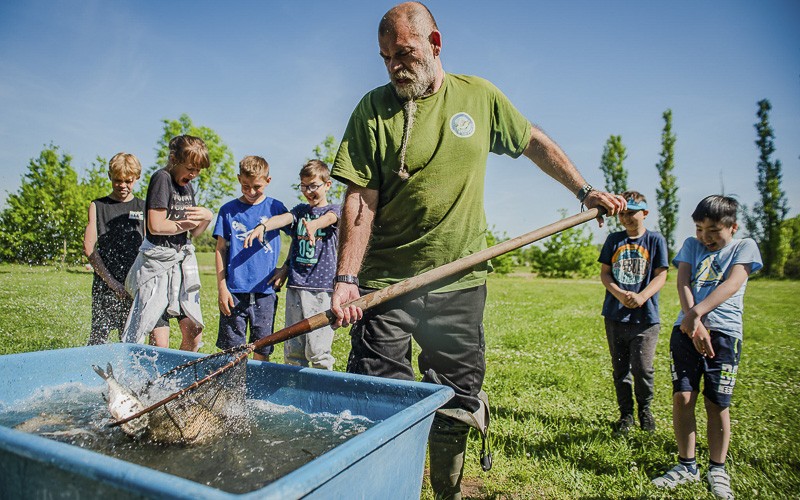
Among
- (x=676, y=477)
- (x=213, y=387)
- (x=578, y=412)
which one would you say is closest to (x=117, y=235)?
(x=213, y=387)

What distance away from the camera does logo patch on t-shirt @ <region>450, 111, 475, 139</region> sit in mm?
2576

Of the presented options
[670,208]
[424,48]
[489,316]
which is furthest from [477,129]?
[670,208]

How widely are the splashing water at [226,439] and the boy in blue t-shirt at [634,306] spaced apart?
2743mm

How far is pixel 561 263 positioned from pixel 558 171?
27440 mm

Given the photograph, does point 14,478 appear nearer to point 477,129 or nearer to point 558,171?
point 477,129

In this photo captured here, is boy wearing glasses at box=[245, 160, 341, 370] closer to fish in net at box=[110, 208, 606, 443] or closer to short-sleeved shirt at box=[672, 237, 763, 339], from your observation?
fish in net at box=[110, 208, 606, 443]

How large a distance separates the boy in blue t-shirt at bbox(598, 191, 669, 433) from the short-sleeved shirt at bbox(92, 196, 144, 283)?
411cm

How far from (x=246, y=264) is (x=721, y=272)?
3.52 meters

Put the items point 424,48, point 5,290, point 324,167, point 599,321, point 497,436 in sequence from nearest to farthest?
point 424,48
point 497,436
point 324,167
point 599,321
point 5,290

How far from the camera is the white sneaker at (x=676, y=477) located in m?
2.95

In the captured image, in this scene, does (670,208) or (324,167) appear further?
(670,208)

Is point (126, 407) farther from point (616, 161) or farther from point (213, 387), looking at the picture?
point (616, 161)

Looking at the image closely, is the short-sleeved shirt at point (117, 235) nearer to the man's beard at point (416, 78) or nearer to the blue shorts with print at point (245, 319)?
the blue shorts with print at point (245, 319)

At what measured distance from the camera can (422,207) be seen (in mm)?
2555
